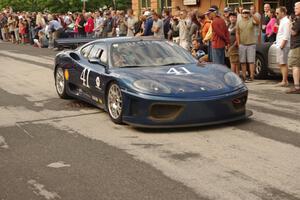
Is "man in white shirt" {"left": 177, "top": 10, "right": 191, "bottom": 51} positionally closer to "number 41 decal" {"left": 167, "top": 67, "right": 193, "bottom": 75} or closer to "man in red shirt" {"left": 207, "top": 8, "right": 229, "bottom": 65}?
"man in red shirt" {"left": 207, "top": 8, "right": 229, "bottom": 65}

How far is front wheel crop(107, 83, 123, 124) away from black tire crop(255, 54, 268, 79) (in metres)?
5.56

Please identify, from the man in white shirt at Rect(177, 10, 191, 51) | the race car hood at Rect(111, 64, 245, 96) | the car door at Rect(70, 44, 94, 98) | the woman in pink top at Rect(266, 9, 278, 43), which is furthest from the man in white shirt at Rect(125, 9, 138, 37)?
the race car hood at Rect(111, 64, 245, 96)

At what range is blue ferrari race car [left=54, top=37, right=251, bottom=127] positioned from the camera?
278 inches

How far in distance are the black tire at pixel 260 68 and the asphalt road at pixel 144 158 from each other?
3285 millimetres

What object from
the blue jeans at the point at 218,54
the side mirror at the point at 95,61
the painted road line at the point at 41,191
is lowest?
the painted road line at the point at 41,191

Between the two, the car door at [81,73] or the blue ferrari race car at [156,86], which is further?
the car door at [81,73]

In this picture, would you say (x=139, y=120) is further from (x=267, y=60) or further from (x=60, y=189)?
(x=267, y=60)

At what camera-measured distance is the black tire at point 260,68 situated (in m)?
12.4

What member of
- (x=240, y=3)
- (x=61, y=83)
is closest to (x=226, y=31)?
(x=61, y=83)

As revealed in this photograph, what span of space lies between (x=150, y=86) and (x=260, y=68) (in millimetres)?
5972

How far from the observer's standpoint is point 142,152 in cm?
623

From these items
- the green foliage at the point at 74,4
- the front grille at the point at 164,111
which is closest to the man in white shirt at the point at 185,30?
the front grille at the point at 164,111

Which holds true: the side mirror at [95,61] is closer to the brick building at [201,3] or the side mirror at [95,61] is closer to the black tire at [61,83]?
the black tire at [61,83]

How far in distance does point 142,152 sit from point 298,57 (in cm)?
533
